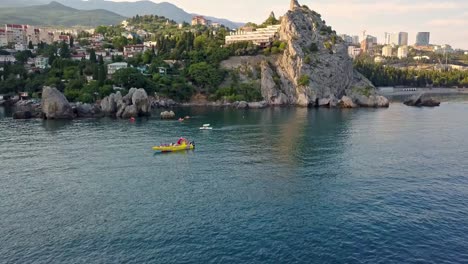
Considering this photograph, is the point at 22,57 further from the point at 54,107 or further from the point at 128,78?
the point at 54,107

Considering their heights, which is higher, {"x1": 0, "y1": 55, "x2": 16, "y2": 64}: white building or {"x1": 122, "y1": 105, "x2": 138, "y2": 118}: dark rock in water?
{"x1": 0, "y1": 55, "x2": 16, "y2": 64}: white building

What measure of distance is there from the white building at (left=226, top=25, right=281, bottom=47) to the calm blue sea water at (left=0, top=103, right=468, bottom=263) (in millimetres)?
89388

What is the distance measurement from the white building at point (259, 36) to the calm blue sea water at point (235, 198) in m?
89.4

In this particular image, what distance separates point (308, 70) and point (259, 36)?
3647cm

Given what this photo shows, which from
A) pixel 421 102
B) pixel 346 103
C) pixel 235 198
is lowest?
pixel 235 198

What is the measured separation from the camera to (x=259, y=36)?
544 feet

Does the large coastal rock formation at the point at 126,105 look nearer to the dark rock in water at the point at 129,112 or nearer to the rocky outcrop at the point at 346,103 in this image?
the dark rock in water at the point at 129,112

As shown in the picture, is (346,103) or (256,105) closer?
(256,105)

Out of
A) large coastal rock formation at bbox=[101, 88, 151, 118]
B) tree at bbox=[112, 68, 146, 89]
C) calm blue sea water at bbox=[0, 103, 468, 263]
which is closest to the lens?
calm blue sea water at bbox=[0, 103, 468, 263]

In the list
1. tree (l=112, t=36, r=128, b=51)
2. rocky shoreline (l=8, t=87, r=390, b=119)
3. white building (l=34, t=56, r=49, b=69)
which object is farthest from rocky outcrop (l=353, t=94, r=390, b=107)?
white building (l=34, t=56, r=49, b=69)

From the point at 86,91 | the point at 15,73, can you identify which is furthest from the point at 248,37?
the point at 15,73

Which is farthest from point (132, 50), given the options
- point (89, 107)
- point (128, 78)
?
point (89, 107)

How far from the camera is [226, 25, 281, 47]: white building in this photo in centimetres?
16025

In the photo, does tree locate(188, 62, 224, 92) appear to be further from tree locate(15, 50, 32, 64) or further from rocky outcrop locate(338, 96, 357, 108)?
tree locate(15, 50, 32, 64)
